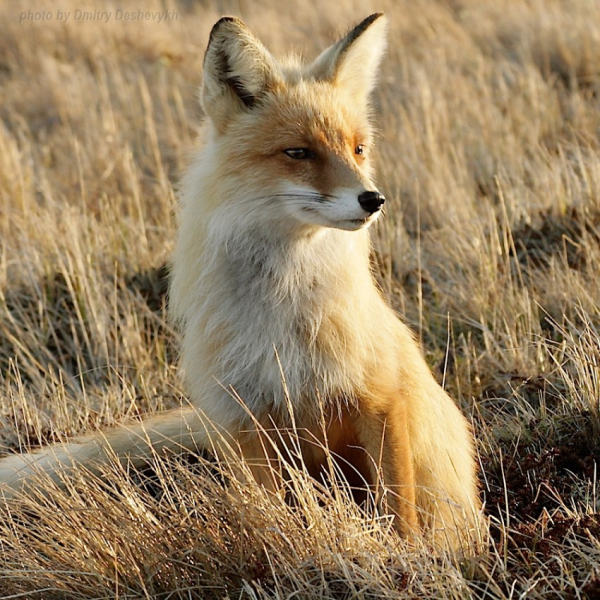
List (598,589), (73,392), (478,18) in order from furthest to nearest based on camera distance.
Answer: (478,18) → (73,392) → (598,589)

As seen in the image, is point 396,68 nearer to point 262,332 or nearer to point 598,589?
point 262,332

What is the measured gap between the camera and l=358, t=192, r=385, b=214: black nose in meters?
2.95

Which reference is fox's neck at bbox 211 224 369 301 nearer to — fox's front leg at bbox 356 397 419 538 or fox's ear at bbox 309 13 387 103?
fox's front leg at bbox 356 397 419 538

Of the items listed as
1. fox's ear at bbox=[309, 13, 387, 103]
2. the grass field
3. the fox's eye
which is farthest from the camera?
fox's ear at bbox=[309, 13, 387, 103]

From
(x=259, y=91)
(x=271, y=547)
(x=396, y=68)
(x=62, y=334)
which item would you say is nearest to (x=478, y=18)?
(x=396, y=68)

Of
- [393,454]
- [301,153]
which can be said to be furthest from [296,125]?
[393,454]

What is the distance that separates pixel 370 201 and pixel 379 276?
2.59m

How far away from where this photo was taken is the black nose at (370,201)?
295 cm

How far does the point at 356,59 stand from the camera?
140 inches

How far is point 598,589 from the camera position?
2.47 meters

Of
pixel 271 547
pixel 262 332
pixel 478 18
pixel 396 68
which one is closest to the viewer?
pixel 271 547

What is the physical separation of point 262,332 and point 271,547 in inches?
32.9

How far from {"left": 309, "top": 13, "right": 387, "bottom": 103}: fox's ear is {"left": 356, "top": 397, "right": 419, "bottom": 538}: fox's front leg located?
141 centimetres

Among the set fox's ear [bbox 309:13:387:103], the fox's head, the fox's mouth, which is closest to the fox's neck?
the fox's head
